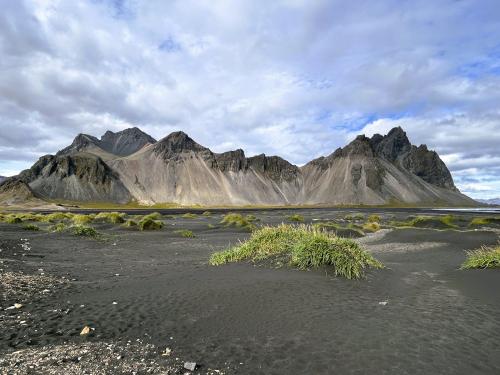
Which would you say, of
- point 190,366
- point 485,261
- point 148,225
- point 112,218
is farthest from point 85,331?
point 112,218

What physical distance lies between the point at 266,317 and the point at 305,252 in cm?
732

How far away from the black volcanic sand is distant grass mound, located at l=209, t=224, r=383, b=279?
649 mm

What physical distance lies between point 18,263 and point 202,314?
14471mm

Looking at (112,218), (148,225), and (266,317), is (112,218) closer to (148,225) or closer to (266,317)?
(148,225)

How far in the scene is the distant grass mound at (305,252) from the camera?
1744 cm

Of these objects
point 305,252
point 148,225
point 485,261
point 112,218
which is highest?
point 112,218

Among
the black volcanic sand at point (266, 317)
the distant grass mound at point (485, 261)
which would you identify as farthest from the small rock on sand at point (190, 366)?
the distant grass mound at point (485, 261)

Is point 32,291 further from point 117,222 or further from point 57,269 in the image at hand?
point 117,222

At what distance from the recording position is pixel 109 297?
1388cm

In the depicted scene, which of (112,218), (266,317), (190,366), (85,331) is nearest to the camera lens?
(190,366)

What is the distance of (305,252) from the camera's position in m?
18.4

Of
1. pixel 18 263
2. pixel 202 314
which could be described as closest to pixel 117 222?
pixel 18 263

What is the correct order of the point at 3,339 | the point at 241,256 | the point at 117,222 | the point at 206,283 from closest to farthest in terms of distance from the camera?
the point at 3,339
the point at 206,283
the point at 241,256
the point at 117,222

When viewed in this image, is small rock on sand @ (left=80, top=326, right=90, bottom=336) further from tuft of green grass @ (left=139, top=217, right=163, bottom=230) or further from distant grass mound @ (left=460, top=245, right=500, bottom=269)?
tuft of green grass @ (left=139, top=217, right=163, bottom=230)
